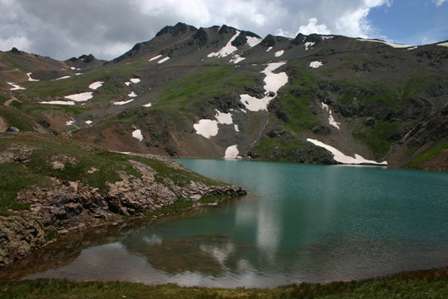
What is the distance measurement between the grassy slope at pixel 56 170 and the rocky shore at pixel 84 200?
0.46 metres

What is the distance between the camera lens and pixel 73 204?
55875 millimetres

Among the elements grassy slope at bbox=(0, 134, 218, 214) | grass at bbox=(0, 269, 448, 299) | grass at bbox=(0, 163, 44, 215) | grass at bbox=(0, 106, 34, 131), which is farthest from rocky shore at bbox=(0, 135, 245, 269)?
grass at bbox=(0, 106, 34, 131)

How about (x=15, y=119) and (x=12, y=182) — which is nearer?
(x=12, y=182)

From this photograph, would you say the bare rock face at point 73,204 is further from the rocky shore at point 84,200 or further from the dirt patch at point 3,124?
the dirt patch at point 3,124

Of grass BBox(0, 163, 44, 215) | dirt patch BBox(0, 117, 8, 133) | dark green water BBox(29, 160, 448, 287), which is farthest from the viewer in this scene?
dirt patch BBox(0, 117, 8, 133)

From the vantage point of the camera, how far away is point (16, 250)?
41.8 meters

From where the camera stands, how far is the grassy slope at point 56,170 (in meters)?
52.2

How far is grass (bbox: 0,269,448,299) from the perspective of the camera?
28906mm

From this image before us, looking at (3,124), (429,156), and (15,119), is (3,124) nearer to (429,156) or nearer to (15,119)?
(15,119)

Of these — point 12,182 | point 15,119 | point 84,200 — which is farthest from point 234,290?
point 15,119

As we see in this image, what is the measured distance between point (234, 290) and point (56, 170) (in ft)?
120

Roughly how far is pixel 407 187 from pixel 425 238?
207 ft

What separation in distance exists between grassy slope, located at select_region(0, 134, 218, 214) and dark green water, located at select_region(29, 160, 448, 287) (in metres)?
10.9

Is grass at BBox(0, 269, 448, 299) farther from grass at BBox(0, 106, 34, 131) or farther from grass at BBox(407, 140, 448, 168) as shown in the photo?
grass at BBox(407, 140, 448, 168)
